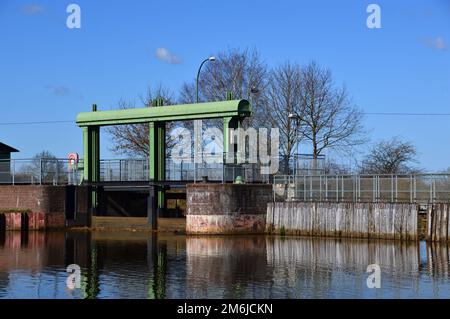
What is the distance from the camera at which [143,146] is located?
63.6 meters

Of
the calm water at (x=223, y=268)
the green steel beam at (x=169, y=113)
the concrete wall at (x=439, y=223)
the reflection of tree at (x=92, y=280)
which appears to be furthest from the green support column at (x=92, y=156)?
the concrete wall at (x=439, y=223)

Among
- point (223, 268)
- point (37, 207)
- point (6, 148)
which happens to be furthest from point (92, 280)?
point (6, 148)

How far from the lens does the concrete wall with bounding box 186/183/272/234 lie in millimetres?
41344

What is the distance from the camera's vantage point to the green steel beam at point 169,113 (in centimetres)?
4319

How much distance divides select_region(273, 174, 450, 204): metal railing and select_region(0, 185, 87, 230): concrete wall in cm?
1366

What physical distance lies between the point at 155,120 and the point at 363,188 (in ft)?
42.4

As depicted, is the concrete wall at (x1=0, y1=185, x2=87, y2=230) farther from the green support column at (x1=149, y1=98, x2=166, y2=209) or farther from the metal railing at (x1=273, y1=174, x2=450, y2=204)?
the metal railing at (x1=273, y1=174, x2=450, y2=204)

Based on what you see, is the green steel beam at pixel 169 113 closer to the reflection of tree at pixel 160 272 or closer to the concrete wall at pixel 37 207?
the concrete wall at pixel 37 207

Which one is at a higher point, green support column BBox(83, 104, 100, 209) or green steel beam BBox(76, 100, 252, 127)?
green steel beam BBox(76, 100, 252, 127)

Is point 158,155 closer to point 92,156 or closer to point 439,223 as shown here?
point 92,156

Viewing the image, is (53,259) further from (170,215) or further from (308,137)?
(308,137)

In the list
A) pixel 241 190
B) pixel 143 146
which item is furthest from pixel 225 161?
pixel 143 146

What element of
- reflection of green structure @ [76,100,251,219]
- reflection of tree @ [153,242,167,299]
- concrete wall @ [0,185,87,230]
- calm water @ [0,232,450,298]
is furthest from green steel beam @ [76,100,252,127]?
reflection of tree @ [153,242,167,299]

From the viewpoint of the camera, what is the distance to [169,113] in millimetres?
46094
